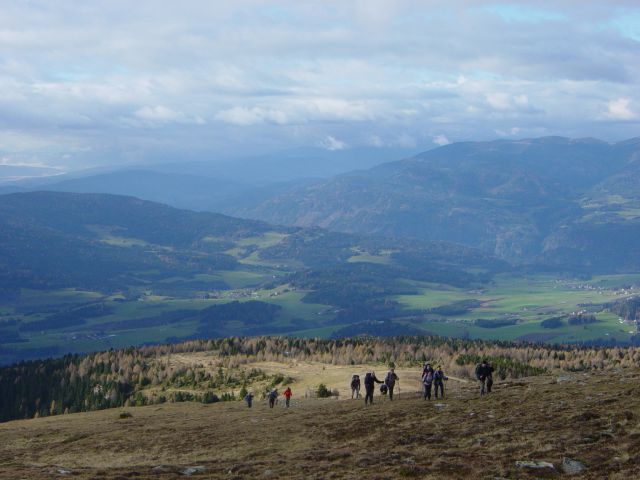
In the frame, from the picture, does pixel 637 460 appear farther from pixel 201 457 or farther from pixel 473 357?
pixel 473 357

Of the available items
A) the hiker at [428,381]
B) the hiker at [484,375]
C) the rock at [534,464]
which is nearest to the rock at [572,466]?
the rock at [534,464]

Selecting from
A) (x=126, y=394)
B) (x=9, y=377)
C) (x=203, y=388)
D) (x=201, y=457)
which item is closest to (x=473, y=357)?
(x=203, y=388)

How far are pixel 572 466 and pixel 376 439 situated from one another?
13584 millimetres

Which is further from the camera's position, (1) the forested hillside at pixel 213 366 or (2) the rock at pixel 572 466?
(1) the forested hillside at pixel 213 366

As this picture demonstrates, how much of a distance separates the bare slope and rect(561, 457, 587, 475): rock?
32cm

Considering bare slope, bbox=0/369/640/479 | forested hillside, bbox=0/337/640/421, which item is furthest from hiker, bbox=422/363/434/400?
forested hillside, bbox=0/337/640/421

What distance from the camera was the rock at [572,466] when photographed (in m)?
34.6

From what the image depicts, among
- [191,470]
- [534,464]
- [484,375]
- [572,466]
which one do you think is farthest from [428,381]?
[572,466]

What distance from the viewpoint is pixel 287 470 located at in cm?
3900

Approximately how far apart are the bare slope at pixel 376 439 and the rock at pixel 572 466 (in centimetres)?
32

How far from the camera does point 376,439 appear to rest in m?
46.2

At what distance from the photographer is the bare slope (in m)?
37.7

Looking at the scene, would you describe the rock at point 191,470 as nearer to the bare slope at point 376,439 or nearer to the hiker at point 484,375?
the bare slope at point 376,439

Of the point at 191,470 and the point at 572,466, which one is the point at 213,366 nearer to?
the point at 191,470
